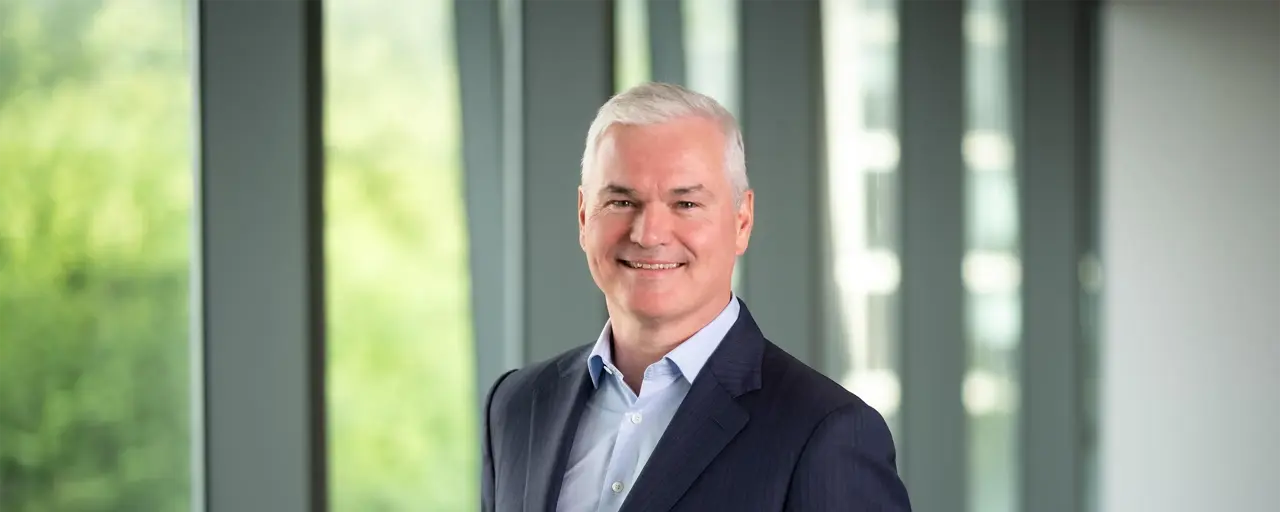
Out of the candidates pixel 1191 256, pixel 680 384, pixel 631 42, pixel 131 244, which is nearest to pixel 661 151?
pixel 680 384

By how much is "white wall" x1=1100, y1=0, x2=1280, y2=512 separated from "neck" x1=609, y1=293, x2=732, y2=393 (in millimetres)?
4509

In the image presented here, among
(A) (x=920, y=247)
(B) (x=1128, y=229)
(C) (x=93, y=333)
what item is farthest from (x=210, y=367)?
(B) (x=1128, y=229)

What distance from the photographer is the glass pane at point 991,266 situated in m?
5.47

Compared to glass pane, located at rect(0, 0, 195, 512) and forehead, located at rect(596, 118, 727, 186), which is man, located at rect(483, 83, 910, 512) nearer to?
forehead, located at rect(596, 118, 727, 186)

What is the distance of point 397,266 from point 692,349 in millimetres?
1673

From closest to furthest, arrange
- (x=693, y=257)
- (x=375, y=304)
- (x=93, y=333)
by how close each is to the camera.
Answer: (x=693, y=257) < (x=93, y=333) < (x=375, y=304)

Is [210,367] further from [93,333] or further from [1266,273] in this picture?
[1266,273]

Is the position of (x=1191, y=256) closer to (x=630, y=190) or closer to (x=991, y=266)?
(x=991, y=266)

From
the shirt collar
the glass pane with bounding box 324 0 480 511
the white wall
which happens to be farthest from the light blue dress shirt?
the white wall

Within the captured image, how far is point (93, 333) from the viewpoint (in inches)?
103

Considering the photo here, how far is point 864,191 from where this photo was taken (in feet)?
16.2

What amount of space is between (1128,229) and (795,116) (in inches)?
93.2

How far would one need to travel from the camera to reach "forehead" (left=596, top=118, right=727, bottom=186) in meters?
1.50

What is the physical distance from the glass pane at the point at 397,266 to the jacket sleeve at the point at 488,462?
1176 millimetres
